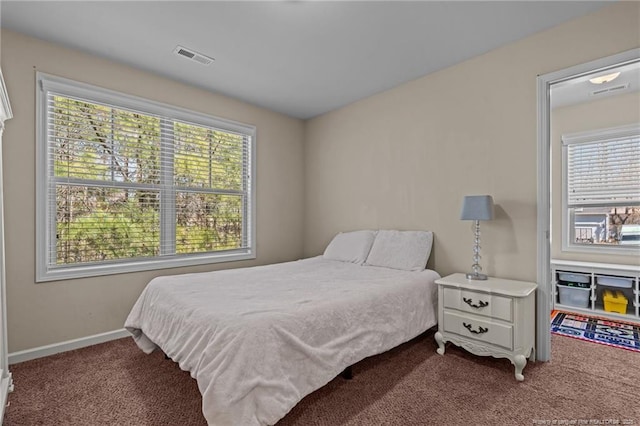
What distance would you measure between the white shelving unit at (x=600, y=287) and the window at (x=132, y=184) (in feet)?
12.3

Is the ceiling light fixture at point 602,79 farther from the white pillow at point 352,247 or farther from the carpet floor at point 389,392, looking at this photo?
the white pillow at point 352,247

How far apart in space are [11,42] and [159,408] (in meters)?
2.90

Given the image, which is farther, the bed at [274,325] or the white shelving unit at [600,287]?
the white shelving unit at [600,287]

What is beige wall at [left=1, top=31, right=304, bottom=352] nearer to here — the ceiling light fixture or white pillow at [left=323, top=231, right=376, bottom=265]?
white pillow at [left=323, top=231, right=376, bottom=265]

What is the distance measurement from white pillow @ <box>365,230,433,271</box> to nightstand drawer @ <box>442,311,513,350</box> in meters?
0.55

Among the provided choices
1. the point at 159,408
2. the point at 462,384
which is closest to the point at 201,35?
the point at 159,408

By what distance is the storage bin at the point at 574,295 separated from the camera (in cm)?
348

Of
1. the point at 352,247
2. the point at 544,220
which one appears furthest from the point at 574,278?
the point at 352,247

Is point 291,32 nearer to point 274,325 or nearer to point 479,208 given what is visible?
point 479,208

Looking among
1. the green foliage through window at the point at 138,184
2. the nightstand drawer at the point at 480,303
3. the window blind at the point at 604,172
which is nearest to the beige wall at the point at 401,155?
the green foliage through window at the point at 138,184

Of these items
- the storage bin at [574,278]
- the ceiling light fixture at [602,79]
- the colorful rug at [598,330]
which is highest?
the ceiling light fixture at [602,79]

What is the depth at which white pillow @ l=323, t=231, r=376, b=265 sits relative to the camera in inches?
133

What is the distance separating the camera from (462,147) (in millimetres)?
2885

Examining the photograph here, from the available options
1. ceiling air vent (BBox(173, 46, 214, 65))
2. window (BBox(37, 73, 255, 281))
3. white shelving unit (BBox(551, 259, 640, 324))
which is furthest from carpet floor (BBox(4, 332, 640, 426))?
ceiling air vent (BBox(173, 46, 214, 65))
